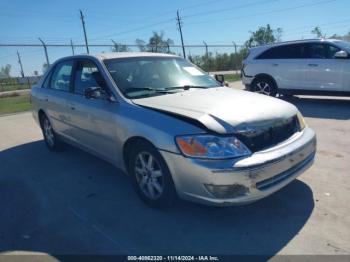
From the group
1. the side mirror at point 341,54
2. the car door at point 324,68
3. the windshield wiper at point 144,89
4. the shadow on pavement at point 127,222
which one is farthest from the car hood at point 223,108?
the car door at point 324,68

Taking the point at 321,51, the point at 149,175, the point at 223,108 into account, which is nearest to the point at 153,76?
the point at 223,108

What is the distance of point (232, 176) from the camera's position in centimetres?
296

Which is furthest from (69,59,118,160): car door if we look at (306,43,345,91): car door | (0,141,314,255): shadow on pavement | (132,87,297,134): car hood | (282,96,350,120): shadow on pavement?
(306,43,345,91): car door

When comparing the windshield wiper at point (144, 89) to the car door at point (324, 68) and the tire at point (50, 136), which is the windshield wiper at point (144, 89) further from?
the car door at point (324, 68)

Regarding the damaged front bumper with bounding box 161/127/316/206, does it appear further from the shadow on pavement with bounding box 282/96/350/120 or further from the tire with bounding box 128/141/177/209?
the shadow on pavement with bounding box 282/96/350/120

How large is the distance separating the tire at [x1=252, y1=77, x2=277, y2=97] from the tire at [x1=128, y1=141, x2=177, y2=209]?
23.1 feet

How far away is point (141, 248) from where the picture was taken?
3000 mm

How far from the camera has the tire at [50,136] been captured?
235 inches

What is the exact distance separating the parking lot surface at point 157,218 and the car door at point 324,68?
14.0 feet

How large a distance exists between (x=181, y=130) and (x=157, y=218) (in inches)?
38.5

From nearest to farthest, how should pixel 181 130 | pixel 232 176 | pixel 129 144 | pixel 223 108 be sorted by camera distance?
pixel 232 176 < pixel 181 130 < pixel 223 108 < pixel 129 144

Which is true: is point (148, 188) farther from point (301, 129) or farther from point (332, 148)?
point (332, 148)

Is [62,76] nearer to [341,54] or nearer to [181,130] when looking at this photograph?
[181,130]

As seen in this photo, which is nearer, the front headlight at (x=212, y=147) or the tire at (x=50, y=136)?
the front headlight at (x=212, y=147)
